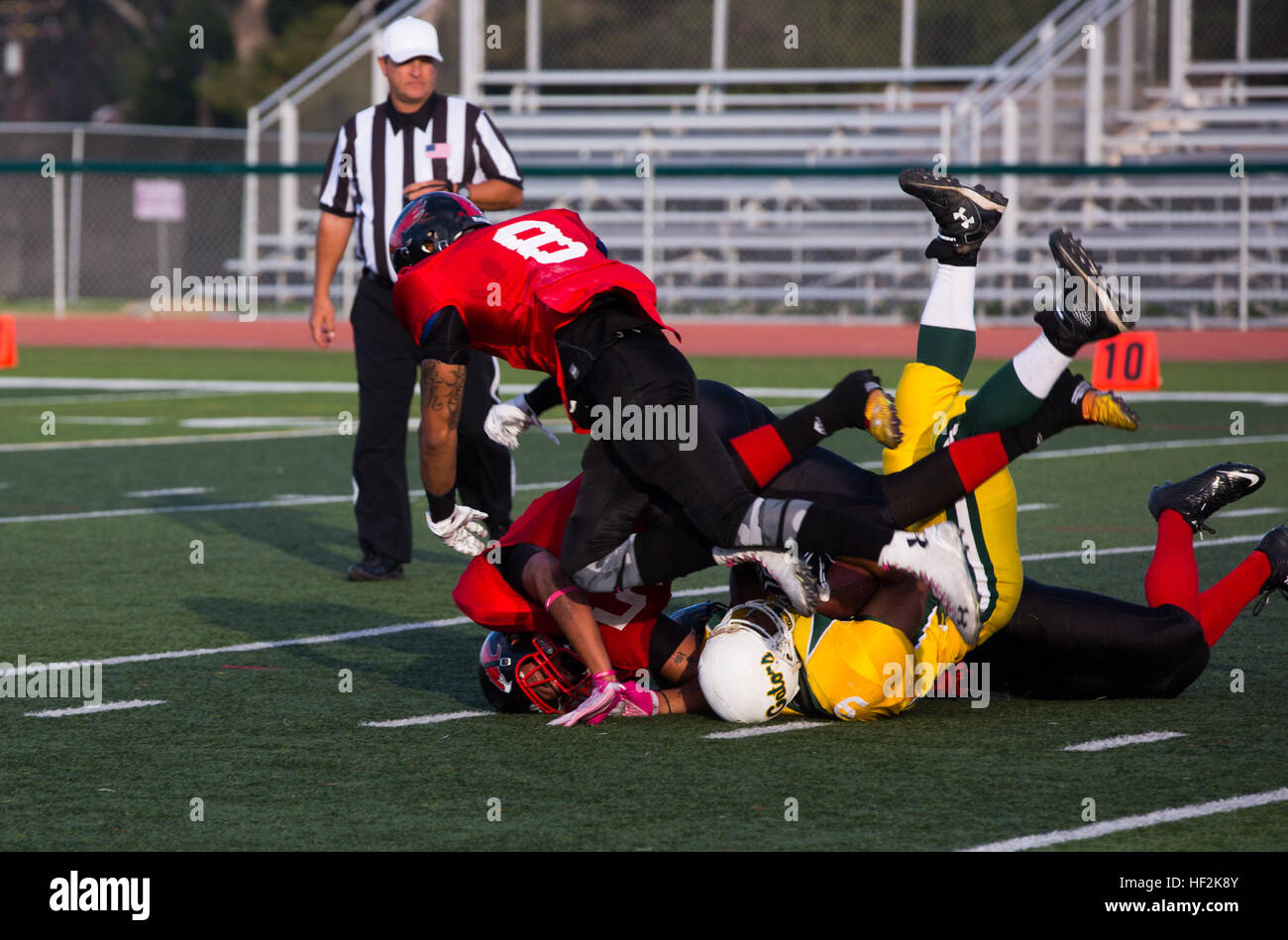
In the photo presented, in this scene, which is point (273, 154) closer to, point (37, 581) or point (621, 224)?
point (621, 224)

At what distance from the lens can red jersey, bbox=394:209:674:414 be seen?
189 inches

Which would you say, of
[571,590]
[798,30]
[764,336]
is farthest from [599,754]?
[798,30]

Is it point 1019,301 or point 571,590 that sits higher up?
point 1019,301

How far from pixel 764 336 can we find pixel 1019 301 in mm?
2898

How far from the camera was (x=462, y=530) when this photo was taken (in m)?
4.84

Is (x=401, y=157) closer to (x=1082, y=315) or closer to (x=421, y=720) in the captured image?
(x=421, y=720)

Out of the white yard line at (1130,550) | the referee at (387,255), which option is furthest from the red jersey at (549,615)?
the white yard line at (1130,550)

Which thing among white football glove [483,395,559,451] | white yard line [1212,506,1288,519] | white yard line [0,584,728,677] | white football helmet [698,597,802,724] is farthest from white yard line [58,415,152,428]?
Answer: white football helmet [698,597,802,724]

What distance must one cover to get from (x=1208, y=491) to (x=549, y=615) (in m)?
1.76

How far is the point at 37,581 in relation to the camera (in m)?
6.96

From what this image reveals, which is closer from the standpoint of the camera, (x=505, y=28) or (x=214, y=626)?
(x=214, y=626)

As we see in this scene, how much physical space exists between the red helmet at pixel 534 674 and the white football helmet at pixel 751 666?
352 mm

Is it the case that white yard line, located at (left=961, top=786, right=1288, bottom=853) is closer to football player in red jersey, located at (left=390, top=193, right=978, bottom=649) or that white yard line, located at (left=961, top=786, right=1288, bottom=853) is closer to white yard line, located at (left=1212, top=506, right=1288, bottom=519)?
football player in red jersey, located at (left=390, top=193, right=978, bottom=649)

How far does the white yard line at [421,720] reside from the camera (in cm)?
476
